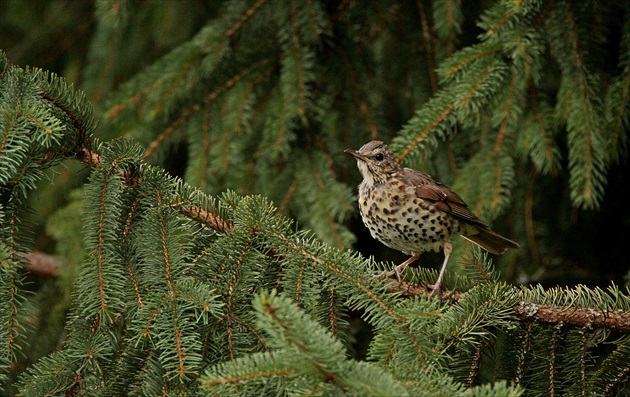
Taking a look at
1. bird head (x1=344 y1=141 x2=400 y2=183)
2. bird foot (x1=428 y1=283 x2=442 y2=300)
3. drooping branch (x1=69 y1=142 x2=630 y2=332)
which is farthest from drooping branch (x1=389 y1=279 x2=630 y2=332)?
bird head (x1=344 y1=141 x2=400 y2=183)

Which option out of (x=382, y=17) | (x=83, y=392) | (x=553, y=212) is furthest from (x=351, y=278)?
(x=553, y=212)

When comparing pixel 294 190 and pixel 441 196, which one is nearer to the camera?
pixel 441 196

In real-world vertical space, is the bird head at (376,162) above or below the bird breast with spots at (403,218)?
above

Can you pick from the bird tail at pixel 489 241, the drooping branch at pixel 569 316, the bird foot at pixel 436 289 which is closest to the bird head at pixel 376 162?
the bird tail at pixel 489 241

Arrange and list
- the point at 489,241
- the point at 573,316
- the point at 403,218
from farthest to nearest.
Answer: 1. the point at 489,241
2. the point at 403,218
3. the point at 573,316

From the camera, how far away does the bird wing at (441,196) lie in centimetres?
338

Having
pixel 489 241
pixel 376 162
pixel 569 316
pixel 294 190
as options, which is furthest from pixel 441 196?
pixel 569 316

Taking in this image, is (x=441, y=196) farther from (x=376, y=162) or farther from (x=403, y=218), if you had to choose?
(x=376, y=162)

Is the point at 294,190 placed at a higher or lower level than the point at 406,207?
higher

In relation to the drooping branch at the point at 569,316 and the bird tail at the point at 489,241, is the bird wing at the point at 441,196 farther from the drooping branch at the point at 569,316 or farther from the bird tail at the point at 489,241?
the drooping branch at the point at 569,316

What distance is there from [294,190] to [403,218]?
0.61 m

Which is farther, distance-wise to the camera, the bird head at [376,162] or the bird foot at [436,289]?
the bird head at [376,162]

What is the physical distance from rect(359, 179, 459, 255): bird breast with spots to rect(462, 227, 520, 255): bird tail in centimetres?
22

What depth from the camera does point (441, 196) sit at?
3.38 metres
